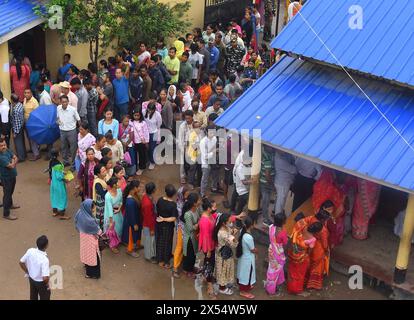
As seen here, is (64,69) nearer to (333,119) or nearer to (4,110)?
(4,110)

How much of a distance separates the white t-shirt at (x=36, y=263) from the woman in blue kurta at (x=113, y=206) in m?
1.72

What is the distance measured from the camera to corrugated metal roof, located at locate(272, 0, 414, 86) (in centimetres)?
919

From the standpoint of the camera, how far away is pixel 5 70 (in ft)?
45.0

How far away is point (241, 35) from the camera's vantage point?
17.9 meters

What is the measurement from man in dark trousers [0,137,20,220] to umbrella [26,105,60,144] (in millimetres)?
1707

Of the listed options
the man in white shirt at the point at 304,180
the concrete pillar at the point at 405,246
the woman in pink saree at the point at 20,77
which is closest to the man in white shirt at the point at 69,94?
the woman in pink saree at the point at 20,77

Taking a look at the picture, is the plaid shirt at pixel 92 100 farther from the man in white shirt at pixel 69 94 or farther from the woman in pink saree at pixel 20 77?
the woman in pink saree at pixel 20 77

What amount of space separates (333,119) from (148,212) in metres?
2.94

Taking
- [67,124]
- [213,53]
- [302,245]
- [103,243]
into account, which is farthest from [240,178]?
[213,53]

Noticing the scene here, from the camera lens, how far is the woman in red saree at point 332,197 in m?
9.88

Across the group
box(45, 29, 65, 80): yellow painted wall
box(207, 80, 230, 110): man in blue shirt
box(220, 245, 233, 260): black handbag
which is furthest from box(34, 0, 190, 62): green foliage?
box(220, 245, 233, 260): black handbag

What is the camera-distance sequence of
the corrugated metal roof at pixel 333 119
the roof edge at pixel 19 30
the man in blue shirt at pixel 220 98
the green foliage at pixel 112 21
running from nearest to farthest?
the corrugated metal roof at pixel 333 119 → the man in blue shirt at pixel 220 98 → the roof edge at pixel 19 30 → the green foliage at pixel 112 21
